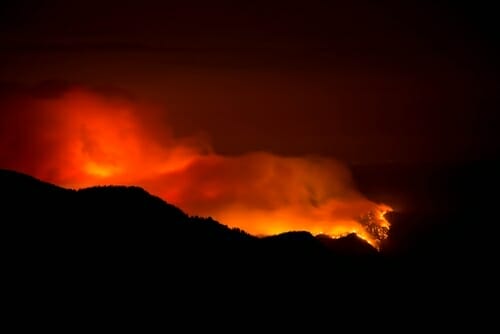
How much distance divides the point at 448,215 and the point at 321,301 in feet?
437

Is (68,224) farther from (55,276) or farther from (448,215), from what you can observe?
(448,215)

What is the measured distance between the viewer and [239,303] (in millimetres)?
41938

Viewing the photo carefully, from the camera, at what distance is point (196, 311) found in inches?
1543

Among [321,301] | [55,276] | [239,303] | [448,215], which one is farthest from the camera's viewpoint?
[448,215]

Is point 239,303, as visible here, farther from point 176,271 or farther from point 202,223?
point 202,223

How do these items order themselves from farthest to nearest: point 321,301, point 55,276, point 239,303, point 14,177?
point 14,177 → point 321,301 → point 239,303 → point 55,276

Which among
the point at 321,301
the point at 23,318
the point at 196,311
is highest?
the point at 321,301

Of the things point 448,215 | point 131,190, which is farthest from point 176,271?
point 448,215

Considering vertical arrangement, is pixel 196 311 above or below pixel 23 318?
above

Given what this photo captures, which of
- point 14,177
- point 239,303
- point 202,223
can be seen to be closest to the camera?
point 239,303

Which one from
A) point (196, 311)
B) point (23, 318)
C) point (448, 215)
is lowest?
point (23, 318)

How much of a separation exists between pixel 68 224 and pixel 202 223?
11.9 metres

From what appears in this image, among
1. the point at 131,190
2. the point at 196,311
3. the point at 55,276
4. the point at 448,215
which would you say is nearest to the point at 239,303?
the point at 196,311

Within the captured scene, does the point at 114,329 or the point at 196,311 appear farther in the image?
the point at 196,311
